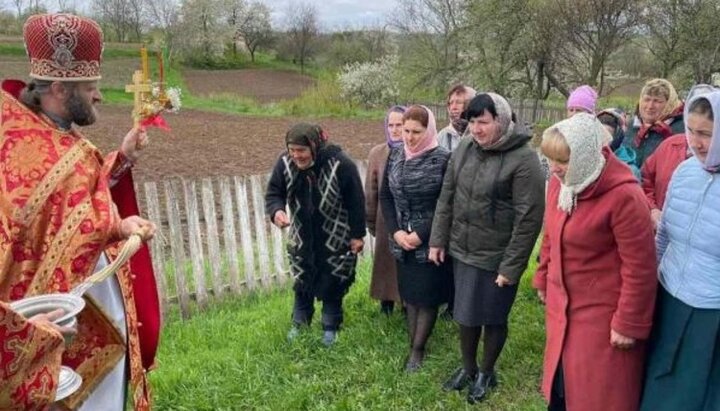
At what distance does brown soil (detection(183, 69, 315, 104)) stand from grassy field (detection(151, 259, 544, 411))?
1310 inches

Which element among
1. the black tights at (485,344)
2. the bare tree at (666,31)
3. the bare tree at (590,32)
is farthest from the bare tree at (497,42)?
the black tights at (485,344)

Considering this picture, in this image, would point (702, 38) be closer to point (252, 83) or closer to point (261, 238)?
point (261, 238)

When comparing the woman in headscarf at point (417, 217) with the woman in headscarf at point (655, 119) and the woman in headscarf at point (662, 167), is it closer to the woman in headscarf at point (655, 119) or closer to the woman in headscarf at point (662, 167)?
the woman in headscarf at point (662, 167)

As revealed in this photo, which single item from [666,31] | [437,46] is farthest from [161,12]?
[666,31]

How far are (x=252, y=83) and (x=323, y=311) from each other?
44.3 meters

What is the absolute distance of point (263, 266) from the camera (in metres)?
6.43

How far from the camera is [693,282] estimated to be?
8.82ft

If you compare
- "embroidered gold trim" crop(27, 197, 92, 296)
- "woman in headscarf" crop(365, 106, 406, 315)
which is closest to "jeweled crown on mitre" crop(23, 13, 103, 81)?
"embroidered gold trim" crop(27, 197, 92, 296)

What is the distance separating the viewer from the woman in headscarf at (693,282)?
2.62 meters

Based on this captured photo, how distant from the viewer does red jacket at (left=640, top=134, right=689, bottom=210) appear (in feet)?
12.1

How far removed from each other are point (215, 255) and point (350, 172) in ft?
7.28

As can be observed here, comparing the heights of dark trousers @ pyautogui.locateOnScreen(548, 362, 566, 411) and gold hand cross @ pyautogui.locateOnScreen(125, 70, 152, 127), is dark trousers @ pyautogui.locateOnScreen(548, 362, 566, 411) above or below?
below

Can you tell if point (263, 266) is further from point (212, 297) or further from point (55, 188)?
point (55, 188)

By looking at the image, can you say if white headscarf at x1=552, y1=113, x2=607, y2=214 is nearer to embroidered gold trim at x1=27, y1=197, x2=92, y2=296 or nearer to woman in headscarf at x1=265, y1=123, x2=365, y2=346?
woman in headscarf at x1=265, y1=123, x2=365, y2=346
